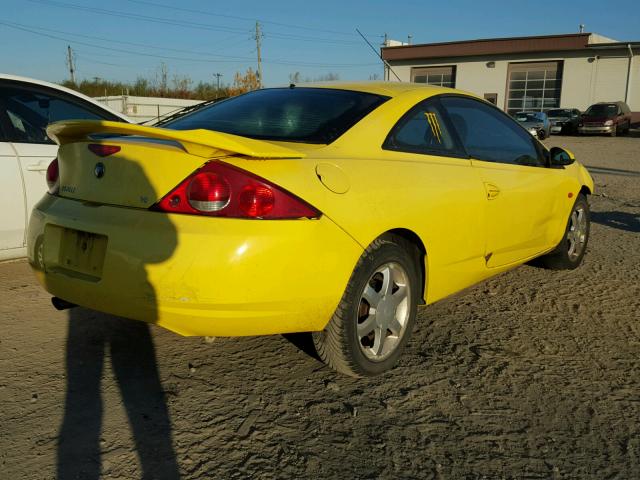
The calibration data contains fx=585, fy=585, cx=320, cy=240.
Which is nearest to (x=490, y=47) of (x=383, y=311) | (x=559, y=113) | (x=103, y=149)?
(x=559, y=113)

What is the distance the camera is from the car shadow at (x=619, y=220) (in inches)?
273

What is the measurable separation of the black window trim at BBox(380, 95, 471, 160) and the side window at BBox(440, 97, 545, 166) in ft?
0.20

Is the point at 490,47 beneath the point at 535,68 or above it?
above

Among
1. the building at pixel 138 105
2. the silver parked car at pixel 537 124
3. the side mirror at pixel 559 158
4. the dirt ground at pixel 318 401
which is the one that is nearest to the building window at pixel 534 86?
the silver parked car at pixel 537 124

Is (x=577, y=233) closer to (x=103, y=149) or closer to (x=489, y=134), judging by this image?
(x=489, y=134)

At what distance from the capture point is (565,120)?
3150 centimetres

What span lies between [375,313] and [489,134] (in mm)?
1736

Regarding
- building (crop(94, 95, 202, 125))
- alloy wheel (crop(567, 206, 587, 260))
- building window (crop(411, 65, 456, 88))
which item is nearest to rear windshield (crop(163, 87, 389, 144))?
alloy wheel (crop(567, 206, 587, 260))

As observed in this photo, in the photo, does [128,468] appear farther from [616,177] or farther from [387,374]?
[616,177]

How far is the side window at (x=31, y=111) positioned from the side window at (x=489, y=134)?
3022mm

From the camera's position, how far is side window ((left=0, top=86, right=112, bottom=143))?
4293mm

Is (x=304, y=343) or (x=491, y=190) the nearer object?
(x=304, y=343)

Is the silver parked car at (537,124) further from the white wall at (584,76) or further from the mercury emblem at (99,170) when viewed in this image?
the mercury emblem at (99,170)

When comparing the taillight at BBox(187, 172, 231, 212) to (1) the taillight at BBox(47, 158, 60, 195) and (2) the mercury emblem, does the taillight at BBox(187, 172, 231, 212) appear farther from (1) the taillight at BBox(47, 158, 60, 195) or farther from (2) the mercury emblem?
(1) the taillight at BBox(47, 158, 60, 195)
